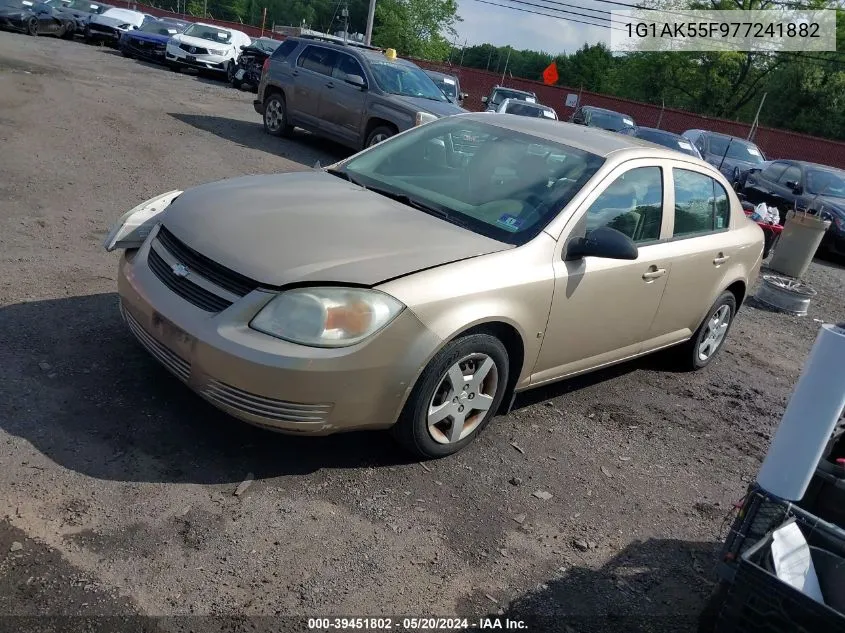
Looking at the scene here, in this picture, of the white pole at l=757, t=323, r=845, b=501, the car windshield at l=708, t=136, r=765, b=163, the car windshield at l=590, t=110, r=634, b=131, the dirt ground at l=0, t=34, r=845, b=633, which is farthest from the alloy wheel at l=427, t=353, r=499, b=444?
the car windshield at l=590, t=110, r=634, b=131

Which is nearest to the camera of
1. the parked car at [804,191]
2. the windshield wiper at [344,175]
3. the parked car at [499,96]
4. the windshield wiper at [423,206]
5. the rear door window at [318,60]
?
the windshield wiper at [423,206]

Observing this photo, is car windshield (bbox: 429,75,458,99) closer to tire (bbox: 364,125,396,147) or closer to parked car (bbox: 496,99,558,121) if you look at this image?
parked car (bbox: 496,99,558,121)

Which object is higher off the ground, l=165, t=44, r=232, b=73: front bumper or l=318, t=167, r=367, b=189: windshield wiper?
l=318, t=167, r=367, b=189: windshield wiper

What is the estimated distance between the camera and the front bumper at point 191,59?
72.9 ft

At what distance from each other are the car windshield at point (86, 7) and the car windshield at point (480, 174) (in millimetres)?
29782

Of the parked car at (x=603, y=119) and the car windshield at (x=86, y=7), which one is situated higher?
the parked car at (x=603, y=119)

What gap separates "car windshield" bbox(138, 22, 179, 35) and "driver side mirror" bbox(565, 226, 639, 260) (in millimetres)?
25352

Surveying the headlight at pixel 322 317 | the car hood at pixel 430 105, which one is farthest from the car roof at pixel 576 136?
the car hood at pixel 430 105

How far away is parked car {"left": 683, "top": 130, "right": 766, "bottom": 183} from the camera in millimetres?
17231

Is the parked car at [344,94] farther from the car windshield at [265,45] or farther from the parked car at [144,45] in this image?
the parked car at [144,45]

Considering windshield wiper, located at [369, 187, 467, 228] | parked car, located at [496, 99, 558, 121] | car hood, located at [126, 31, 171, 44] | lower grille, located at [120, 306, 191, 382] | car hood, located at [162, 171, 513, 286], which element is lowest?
lower grille, located at [120, 306, 191, 382]

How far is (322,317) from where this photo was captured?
319 centimetres

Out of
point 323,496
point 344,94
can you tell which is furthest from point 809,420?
point 344,94

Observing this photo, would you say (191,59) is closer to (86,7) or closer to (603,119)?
(86,7)
